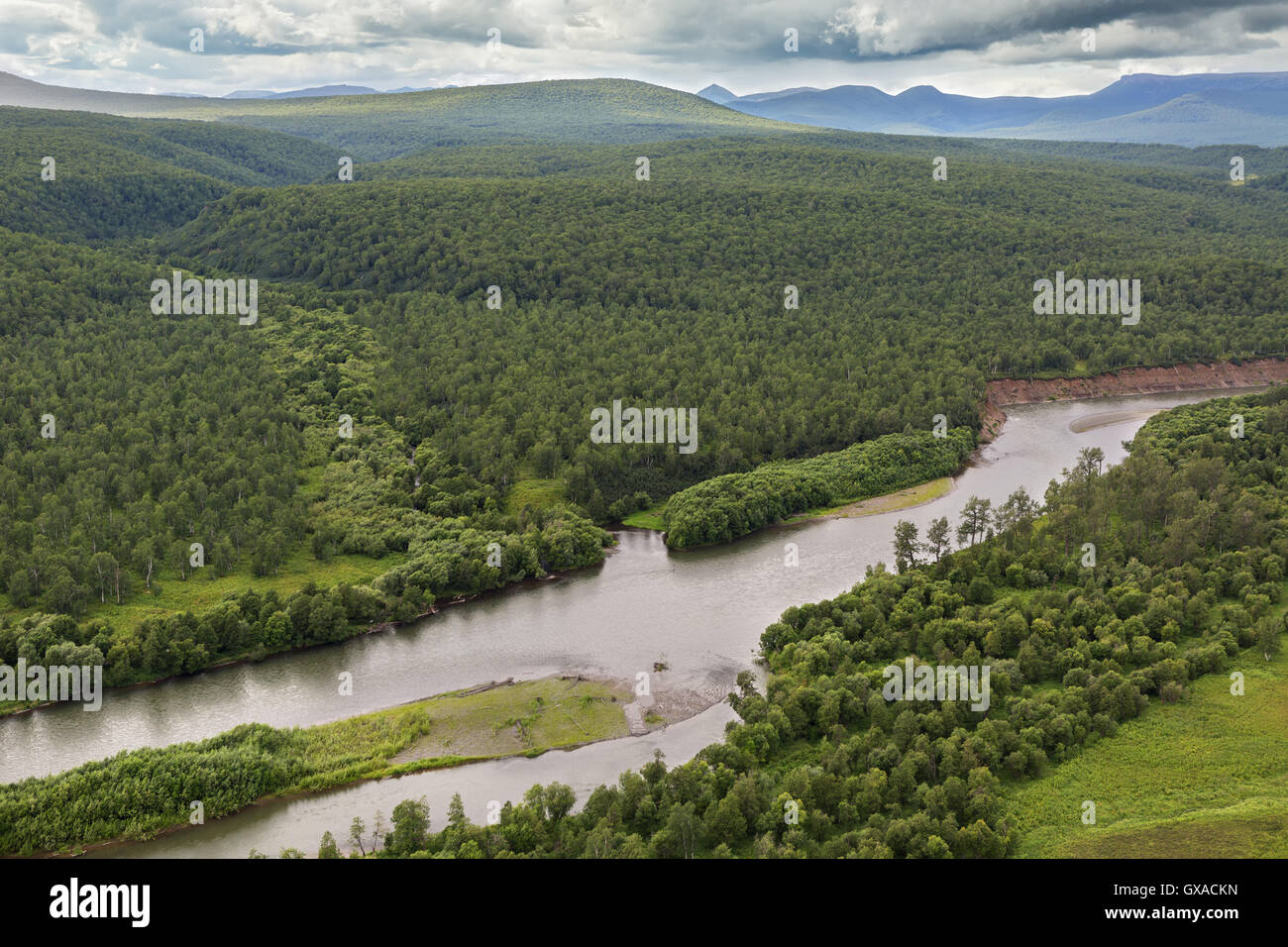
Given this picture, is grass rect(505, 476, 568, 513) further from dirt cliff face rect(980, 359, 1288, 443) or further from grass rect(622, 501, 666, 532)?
dirt cliff face rect(980, 359, 1288, 443)

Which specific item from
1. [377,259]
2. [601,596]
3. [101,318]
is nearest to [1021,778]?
[601,596]

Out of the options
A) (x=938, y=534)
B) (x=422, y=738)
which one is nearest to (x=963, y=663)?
(x=938, y=534)

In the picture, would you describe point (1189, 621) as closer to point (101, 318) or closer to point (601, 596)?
point (601, 596)

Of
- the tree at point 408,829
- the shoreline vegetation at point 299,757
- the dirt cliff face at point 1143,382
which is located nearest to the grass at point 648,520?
the shoreline vegetation at point 299,757

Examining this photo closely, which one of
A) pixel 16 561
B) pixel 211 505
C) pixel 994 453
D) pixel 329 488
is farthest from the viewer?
pixel 994 453

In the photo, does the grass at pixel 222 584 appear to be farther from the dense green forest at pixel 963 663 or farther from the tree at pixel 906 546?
the tree at pixel 906 546

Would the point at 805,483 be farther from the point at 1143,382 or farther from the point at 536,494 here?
the point at 1143,382
